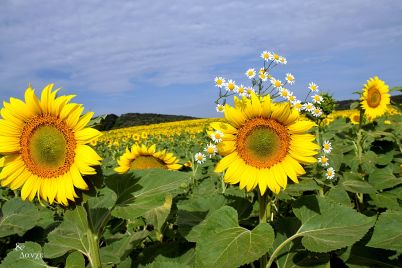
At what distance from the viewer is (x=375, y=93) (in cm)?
713

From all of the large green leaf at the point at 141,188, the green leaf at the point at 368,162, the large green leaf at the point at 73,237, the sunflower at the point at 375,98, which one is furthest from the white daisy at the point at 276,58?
the sunflower at the point at 375,98

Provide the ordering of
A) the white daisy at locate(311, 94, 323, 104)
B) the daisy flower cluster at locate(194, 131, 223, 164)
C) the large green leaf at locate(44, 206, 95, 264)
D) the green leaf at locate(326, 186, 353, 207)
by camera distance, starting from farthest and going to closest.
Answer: the white daisy at locate(311, 94, 323, 104), the green leaf at locate(326, 186, 353, 207), the daisy flower cluster at locate(194, 131, 223, 164), the large green leaf at locate(44, 206, 95, 264)

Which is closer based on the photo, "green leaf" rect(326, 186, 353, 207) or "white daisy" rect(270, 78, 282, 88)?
"green leaf" rect(326, 186, 353, 207)

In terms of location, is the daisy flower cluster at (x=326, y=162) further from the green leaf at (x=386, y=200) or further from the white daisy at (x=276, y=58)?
the white daisy at (x=276, y=58)

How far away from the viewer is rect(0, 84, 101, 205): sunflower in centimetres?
225

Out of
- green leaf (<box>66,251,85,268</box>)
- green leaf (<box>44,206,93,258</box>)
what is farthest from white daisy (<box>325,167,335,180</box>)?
green leaf (<box>66,251,85,268</box>)

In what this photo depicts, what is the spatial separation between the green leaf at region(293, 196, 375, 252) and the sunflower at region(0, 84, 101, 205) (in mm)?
1220

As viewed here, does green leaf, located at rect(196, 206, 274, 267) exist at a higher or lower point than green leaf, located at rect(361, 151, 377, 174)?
lower

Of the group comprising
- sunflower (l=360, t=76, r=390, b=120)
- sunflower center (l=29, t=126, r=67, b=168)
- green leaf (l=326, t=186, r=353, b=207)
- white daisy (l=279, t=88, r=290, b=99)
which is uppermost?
sunflower (l=360, t=76, r=390, b=120)

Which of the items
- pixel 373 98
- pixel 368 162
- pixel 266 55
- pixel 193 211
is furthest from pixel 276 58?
pixel 373 98

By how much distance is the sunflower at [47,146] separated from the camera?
2254 mm

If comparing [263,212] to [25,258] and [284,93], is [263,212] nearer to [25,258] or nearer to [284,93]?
[284,93]

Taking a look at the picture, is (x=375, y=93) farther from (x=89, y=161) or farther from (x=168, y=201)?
(x=89, y=161)

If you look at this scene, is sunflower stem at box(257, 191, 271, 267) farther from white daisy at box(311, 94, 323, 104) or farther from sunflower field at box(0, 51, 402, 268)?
white daisy at box(311, 94, 323, 104)
